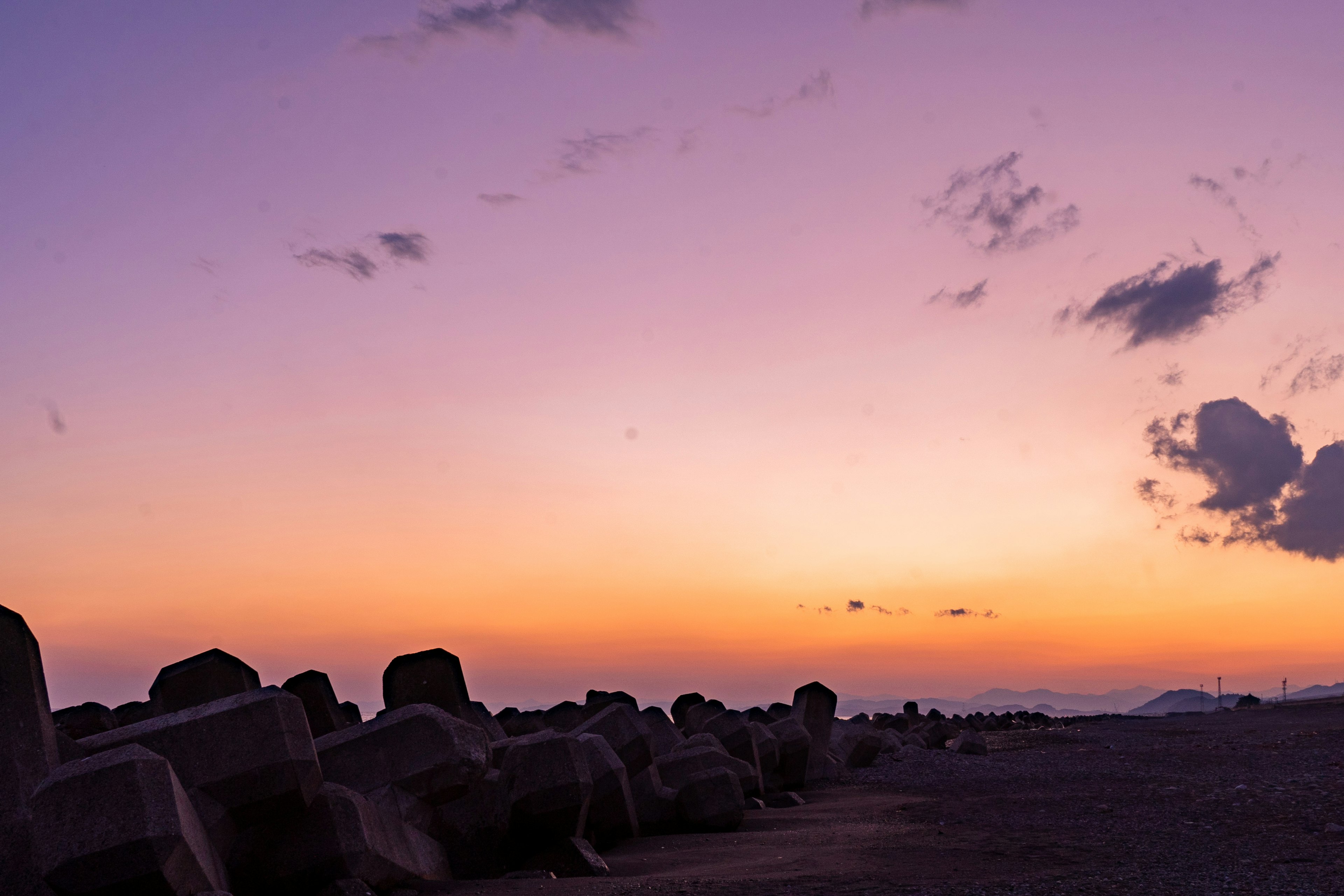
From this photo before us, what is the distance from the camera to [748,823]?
36.2 feet

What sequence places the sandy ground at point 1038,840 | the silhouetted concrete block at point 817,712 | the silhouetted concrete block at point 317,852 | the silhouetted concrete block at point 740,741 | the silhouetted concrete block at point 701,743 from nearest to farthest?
1. the silhouetted concrete block at point 317,852
2. the sandy ground at point 1038,840
3. the silhouetted concrete block at point 701,743
4. the silhouetted concrete block at point 740,741
5. the silhouetted concrete block at point 817,712

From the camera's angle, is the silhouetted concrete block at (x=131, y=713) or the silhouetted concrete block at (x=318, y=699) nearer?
the silhouetted concrete block at (x=318, y=699)

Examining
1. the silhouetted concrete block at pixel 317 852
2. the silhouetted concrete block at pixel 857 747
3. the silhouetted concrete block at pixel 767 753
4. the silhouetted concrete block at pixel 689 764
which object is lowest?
the silhouetted concrete block at pixel 857 747

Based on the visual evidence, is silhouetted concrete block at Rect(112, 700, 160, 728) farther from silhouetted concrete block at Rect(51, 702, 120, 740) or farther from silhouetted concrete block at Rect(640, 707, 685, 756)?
silhouetted concrete block at Rect(640, 707, 685, 756)

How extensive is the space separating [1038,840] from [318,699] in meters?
6.92

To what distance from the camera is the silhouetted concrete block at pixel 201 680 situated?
9.48 meters

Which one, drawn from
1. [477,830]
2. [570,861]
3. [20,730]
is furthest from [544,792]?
[20,730]

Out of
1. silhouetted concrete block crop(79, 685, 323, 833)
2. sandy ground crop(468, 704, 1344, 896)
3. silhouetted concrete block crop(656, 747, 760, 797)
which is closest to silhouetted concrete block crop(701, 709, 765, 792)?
sandy ground crop(468, 704, 1344, 896)

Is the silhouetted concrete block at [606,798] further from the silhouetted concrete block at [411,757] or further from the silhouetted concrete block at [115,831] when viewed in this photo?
the silhouetted concrete block at [115,831]

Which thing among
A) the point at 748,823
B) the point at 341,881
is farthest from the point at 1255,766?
the point at 341,881

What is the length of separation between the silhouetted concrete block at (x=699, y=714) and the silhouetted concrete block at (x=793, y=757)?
2795mm

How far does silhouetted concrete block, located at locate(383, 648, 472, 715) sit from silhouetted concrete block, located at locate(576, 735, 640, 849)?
1617mm

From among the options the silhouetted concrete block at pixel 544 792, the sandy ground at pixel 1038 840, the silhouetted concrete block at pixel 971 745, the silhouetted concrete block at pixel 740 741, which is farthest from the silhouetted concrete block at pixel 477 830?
the silhouetted concrete block at pixel 971 745

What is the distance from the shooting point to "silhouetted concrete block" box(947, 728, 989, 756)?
2288 cm
